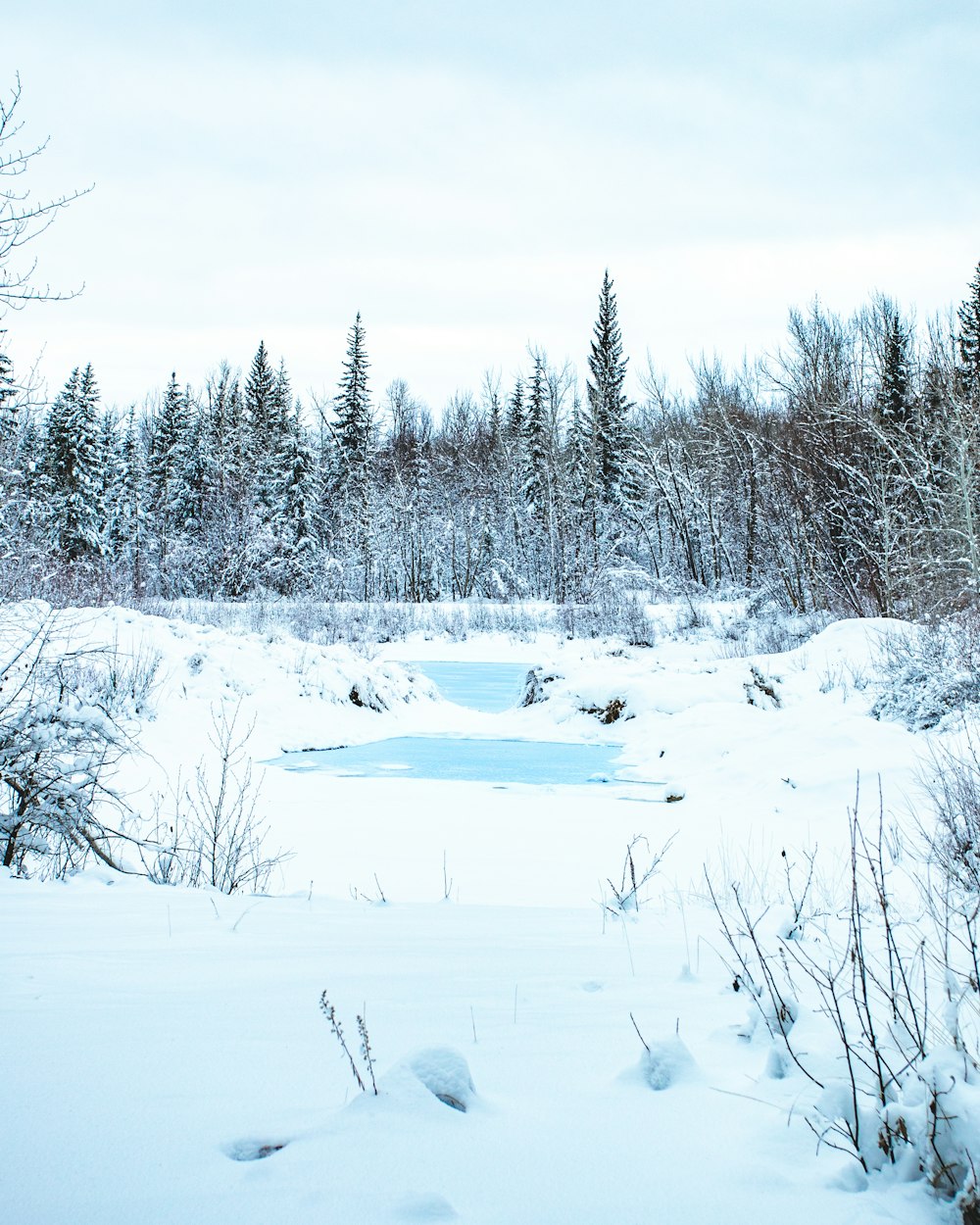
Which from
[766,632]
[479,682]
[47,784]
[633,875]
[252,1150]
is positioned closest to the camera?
[252,1150]

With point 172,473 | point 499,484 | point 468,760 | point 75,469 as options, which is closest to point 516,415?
point 499,484

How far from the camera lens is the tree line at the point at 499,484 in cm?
2622

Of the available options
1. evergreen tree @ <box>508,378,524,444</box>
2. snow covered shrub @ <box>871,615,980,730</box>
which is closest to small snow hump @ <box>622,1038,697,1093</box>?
snow covered shrub @ <box>871,615,980,730</box>

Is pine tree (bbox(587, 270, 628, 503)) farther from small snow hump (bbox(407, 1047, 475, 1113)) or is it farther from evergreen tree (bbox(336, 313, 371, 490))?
small snow hump (bbox(407, 1047, 475, 1113))

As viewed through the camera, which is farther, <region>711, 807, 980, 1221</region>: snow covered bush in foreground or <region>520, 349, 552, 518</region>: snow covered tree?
<region>520, 349, 552, 518</region>: snow covered tree

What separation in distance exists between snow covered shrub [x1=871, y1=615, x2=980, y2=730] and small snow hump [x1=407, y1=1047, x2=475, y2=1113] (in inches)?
336

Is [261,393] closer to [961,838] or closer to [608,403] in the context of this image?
[608,403]

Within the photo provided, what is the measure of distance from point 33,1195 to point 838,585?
23112 mm

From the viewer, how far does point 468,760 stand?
435 inches

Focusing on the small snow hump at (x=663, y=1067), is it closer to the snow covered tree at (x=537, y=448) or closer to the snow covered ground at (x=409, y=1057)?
the snow covered ground at (x=409, y=1057)

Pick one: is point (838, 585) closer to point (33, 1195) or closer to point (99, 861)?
point (99, 861)

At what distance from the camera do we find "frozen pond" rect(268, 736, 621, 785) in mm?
9961

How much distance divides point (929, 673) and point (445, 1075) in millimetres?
9677

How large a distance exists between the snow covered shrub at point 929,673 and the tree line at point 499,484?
11.4 metres
